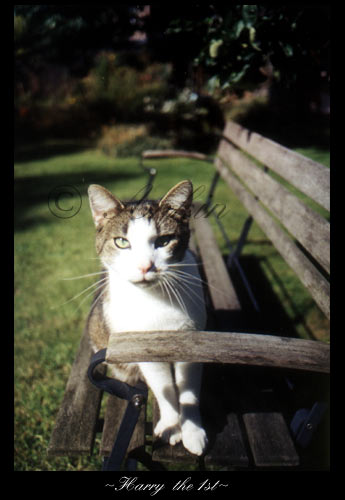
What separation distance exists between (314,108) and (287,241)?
2.07 ft

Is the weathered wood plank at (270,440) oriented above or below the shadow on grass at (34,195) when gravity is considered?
above

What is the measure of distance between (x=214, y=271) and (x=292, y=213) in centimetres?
80

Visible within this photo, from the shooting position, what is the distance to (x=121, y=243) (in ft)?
3.53

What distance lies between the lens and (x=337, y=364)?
0.84m

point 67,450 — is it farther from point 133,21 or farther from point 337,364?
point 133,21

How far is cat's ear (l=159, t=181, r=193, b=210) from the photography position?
1025 millimetres

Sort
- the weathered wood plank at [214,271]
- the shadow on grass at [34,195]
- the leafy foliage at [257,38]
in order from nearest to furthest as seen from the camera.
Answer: the leafy foliage at [257,38] → the weathered wood plank at [214,271] → the shadow on grass at [34,195]

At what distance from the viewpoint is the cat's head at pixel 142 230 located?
103 centimetres

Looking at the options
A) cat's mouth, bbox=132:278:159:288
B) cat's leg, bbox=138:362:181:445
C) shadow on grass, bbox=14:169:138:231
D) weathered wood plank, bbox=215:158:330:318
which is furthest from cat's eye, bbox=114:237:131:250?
shadow on grass, bbox=14:169:138:231

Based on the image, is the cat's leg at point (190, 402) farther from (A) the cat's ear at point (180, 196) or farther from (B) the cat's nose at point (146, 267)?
(A) the cat's ear at point (180, 196)

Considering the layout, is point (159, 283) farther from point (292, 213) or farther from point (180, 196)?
point (292, 213)

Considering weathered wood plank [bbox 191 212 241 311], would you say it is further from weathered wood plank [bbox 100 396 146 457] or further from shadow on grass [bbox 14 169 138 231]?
shadow on grass [bbox 14 169 138 231]

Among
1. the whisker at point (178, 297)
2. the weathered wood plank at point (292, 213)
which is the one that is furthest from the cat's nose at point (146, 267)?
the weathered wood plank at point (292, 213)

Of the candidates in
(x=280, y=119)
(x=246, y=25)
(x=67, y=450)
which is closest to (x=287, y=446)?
(x=67, y=450)
